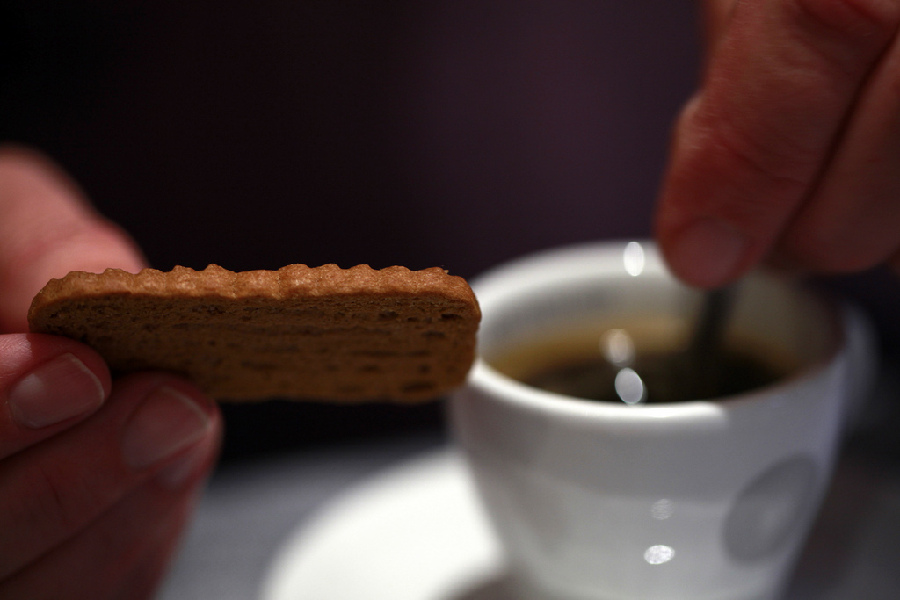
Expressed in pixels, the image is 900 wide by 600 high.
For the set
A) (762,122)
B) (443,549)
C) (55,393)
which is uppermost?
(762,122)

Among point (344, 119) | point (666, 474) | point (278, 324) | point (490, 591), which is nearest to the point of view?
point (278, 324)

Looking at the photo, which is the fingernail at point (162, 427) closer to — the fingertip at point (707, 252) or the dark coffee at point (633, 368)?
the dark coffee at point (633, 368)

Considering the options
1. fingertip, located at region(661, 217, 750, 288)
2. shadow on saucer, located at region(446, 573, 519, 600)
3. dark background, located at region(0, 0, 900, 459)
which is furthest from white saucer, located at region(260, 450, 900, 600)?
dark background, located at region(0, 0, 900, 459)

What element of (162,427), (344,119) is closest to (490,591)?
(162,427)

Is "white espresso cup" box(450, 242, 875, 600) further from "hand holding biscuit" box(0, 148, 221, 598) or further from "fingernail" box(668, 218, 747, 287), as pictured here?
"hand holding biscuit" box(0, 148, 221, 598)

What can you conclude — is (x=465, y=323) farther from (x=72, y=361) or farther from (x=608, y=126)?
(x=608, y=126)

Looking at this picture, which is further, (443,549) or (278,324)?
(443,549)

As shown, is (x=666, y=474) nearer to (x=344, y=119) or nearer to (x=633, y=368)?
(x=633, y=368)
